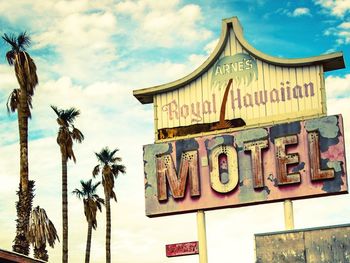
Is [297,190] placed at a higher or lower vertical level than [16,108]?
lower

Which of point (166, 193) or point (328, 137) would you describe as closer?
point (328, 137)

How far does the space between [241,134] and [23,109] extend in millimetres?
16641

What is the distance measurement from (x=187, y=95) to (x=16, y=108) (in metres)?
15.8

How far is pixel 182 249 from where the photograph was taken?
30594 millimetres

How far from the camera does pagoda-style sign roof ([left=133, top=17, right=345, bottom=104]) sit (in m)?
30.6

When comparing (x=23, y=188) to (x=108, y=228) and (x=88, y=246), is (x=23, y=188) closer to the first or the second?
(x=88, y=246)

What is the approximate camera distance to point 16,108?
150 ft

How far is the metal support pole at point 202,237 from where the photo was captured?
1206 inches

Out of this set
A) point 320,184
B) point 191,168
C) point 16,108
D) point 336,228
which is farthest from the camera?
point 16,108

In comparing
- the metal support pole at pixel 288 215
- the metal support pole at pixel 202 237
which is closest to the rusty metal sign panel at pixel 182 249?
the metal support pole at pixel 202 237

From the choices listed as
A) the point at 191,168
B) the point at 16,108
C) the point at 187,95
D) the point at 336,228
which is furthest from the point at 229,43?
the point at 16,108

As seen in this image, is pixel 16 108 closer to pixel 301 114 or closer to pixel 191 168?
pixel 191 168

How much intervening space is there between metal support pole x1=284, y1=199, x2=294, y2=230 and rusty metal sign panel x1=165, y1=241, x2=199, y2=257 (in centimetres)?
349

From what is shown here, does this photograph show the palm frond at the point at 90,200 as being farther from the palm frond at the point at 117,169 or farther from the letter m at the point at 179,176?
the letter m at the point at 179,176
